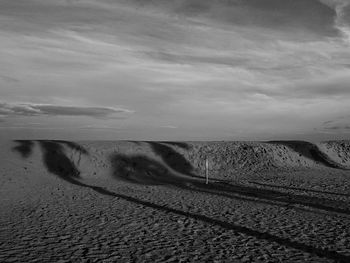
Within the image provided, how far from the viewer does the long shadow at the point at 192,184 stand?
544 inches

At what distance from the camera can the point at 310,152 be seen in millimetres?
31578

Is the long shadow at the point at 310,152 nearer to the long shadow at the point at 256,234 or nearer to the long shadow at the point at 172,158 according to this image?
the long shadow at the point at 172,158

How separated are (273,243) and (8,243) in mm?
6080

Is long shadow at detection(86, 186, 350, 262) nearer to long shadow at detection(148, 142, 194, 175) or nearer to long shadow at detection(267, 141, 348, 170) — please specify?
long shadow at detection(148, 142, 194, 175)

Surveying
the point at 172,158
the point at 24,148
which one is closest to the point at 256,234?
the point at 172,158

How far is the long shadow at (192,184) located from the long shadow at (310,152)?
488 inches

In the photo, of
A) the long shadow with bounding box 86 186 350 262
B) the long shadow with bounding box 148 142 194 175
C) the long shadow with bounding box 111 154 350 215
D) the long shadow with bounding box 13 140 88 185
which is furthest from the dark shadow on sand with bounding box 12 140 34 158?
the long shadow with bounding box 86 186 350 262

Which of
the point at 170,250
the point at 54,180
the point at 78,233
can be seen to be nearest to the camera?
the point at 170,250

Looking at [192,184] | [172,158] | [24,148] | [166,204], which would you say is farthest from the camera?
[172,158]

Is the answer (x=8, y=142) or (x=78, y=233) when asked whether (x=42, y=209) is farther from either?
(x=8, y=142)

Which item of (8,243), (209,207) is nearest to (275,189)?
(209,207)

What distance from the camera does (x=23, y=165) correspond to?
23453 mm

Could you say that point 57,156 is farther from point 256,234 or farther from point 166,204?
point 256,234

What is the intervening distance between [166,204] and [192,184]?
6.50 meters
